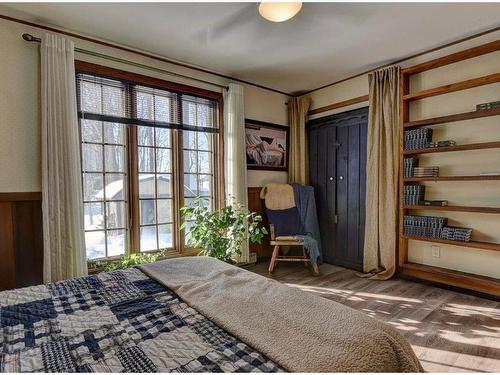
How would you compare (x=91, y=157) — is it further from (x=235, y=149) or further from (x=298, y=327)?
(x=298, y=327)

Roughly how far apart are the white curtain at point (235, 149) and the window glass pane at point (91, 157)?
4.54 feet

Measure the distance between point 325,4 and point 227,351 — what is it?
2.31 m

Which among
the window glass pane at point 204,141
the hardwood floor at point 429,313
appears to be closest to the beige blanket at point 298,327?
the hardwood floor at point 429,313

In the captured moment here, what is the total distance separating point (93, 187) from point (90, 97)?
84 cm

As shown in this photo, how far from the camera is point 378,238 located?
315 cm

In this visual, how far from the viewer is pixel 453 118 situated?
2600mm

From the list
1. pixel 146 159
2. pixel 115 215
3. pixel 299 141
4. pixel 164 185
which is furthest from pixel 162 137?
pixel 299 141

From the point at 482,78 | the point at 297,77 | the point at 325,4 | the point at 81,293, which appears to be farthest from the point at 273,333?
the point at 297,77

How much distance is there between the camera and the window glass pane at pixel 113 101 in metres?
2.64

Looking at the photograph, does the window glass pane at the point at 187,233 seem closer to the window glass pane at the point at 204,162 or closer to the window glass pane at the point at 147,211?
the window glass pane at the point at 147,211

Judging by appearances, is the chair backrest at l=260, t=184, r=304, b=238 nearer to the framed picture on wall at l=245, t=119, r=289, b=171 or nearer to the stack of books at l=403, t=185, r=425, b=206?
the framed picture on wall at l=245, t=119, r=289, b=171

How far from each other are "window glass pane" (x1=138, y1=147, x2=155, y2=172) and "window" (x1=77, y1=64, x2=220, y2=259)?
0.01 m

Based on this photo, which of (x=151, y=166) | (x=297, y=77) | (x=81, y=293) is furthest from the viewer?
(x=297, y=77)

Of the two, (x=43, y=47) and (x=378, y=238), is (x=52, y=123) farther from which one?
(x=378, y=238)
